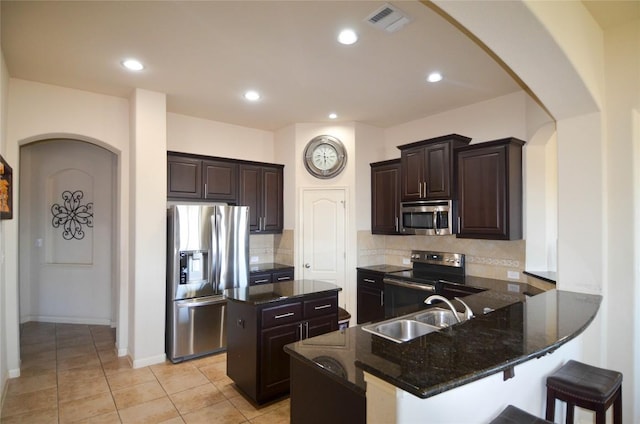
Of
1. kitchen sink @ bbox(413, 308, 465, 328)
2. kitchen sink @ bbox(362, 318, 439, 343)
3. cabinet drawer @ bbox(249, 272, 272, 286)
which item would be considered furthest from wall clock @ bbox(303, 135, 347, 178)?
kitchen sink @ bbox(362, 318, 439, 343)

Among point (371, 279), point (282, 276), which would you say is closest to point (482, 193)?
point (371, 279)

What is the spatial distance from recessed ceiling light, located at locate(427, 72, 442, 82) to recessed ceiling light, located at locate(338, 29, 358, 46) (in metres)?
1.04

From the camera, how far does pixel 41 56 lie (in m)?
2.99

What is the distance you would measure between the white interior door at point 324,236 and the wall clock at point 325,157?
0.28 m

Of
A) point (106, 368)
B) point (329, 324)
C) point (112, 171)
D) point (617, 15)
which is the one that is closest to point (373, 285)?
point (329, 324)

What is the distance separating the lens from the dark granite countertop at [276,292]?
2815 mm

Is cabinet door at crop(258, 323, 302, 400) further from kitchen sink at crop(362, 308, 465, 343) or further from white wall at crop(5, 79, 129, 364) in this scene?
white wall at crop(5, 79, 129, 364)

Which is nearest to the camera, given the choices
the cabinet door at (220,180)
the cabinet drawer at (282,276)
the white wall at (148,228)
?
the white wall at (148,228)

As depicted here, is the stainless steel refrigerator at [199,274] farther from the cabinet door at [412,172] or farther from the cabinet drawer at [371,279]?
the cabinet door at [412,172]

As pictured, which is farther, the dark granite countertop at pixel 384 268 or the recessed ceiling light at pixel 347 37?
the dark granite countertop at pixel 384 268

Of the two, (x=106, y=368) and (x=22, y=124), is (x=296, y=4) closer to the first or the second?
(x=22, y=124)

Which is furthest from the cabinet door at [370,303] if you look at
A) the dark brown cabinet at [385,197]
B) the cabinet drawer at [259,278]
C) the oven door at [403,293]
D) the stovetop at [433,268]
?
the cabinet drawer at [259,278]

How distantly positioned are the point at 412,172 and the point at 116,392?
391cm

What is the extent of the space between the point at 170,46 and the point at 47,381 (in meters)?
3.35
